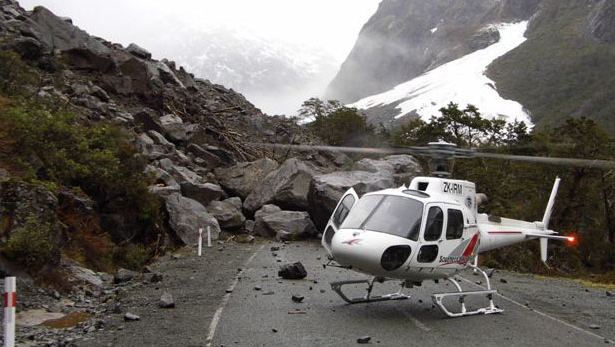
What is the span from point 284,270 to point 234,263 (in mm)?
3450

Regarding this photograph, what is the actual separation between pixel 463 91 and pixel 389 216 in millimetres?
116670

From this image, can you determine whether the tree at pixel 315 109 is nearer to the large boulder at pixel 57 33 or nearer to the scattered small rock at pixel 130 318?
the large boulder at pixel 57 33

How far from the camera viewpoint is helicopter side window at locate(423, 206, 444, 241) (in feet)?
34.8

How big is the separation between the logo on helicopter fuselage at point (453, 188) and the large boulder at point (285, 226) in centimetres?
1343

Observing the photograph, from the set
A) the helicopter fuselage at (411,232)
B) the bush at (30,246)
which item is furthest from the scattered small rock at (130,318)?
the helicopter fuselage at (411,232)

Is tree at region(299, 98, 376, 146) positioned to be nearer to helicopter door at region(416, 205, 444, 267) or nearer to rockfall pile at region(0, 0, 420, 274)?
rockfall pile at region(0, 0, 420, 274)

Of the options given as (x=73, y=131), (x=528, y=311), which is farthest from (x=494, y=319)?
(x=73, y=131)

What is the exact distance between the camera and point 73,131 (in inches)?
701

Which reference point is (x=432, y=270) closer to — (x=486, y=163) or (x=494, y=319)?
(x=494, y=319)

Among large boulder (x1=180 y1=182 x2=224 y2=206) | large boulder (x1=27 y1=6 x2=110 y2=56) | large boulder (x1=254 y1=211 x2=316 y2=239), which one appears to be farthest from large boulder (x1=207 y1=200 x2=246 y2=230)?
large boulder (x1=27 y1=6 x2=110 y2=56)

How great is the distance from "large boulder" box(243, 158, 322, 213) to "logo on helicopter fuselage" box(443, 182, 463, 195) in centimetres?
1528

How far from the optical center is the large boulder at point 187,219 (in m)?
21.6

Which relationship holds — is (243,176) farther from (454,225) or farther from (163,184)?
(454,225)

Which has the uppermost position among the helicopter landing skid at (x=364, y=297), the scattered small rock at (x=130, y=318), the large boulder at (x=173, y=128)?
→ the large boulder at (x=173, y=128)
